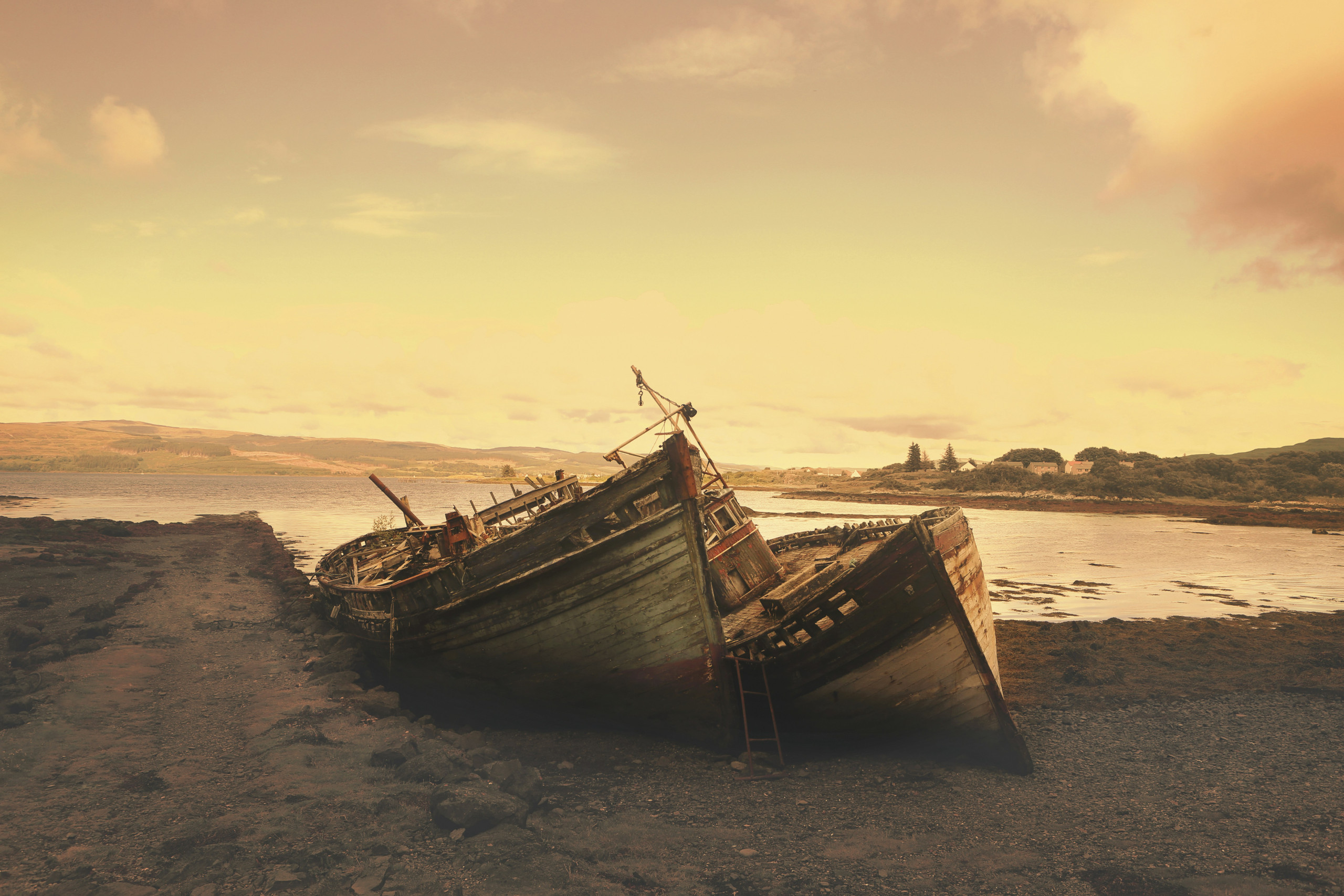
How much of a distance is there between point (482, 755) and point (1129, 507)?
8608 centimetres

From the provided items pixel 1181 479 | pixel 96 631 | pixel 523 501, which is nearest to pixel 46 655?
pixel 96 631

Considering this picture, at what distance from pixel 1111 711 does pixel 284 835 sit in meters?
14.4

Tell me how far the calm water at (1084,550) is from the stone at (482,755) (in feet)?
54.2

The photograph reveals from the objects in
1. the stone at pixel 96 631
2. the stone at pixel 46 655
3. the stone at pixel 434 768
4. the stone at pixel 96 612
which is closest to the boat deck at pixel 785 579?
the stone at pixel 434 768

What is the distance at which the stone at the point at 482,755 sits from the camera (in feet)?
35.8

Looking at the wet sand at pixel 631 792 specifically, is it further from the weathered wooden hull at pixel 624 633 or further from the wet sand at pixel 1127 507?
the wet sand at pixel 1127 507

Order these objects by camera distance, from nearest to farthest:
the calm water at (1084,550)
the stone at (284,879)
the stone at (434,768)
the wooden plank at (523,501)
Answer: the stone at (284,879)
the stone at (434,768)
the wooden plank at (523,501)
the calm water at (1084,550)

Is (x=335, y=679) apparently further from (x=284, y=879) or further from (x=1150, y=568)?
(x=1150, y=568)

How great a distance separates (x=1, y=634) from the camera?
16.7m

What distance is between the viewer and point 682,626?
1101 cm

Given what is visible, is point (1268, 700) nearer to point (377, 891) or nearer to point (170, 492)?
point (377, 891)

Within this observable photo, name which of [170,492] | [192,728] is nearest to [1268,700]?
[192,728]

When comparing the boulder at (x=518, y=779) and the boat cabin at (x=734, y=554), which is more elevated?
the boat cabin at (x=734, y=554)

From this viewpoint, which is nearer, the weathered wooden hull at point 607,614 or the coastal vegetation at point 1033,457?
the weathered wooden hull at point 607,614
